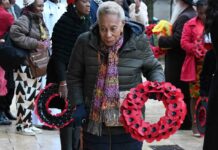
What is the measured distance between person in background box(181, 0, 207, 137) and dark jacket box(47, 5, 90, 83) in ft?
7.02

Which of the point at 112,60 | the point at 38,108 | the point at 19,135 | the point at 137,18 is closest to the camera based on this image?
the point at 112,60

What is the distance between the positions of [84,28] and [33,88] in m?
2.14

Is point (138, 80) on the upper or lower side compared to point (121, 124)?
upper

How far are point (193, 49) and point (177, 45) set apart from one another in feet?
1.69

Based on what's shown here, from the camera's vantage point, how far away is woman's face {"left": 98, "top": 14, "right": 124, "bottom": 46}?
418 cm

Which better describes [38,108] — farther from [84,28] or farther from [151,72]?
[151,72]

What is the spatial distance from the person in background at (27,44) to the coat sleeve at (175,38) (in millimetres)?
1681

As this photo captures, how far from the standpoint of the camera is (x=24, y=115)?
7.91 meters

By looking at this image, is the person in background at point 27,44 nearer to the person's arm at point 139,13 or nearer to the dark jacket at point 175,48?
the dark jacket at point 175,48

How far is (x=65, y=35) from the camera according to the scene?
586 centimetres

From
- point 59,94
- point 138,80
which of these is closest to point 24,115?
point 59,94

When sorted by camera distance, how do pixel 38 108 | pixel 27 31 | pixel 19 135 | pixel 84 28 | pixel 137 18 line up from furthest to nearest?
pixel 137 18
pixel 19 135
pixel 27 31
pixel 38 108
pixel 84 28

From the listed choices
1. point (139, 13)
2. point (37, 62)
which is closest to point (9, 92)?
point (37, 62)

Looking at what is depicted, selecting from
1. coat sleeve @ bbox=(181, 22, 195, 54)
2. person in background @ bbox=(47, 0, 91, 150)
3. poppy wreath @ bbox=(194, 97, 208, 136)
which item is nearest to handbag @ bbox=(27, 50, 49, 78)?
person in background @ bbox=(47, 0, 91, 150)
